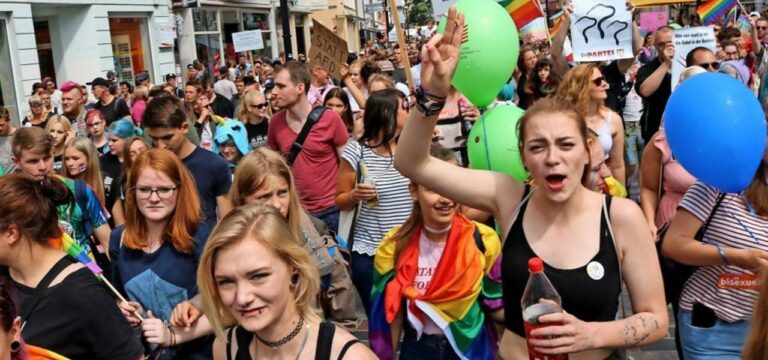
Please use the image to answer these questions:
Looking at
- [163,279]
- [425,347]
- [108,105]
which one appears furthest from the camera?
[108,105]

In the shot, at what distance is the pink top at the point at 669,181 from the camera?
4.19 meters

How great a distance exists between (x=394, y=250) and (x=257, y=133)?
14.5 feet

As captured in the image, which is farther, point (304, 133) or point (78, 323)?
point (304, 133)

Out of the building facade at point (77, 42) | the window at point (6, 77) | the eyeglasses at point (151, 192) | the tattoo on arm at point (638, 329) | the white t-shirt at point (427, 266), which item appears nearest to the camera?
the tattoo on arm at point (638, 329)

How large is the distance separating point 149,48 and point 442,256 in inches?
847

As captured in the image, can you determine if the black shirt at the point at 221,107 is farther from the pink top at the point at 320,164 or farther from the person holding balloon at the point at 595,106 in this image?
the person holding balloon at the point at 595,106

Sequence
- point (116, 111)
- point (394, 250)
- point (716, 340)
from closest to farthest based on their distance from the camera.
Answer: point (716, 340) < point (394, 250) < point (116, 111)

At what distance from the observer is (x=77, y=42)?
20438 mm

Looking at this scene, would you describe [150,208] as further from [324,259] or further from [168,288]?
[324,259]

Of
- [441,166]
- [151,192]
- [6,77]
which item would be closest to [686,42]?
[441,166]

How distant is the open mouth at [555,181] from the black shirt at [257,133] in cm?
537

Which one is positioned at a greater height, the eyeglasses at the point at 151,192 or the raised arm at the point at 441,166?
the raised arm at the point at 441,166

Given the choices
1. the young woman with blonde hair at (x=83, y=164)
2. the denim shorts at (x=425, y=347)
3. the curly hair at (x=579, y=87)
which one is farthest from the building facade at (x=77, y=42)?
the denim shorts at (x=425, y=347)

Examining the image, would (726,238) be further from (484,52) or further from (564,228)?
(484,52)
